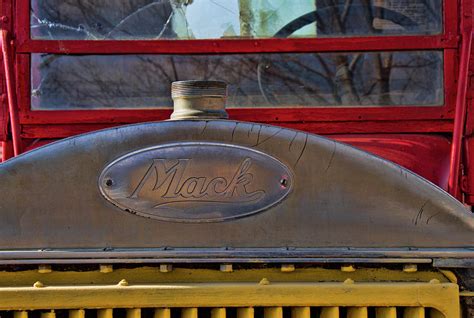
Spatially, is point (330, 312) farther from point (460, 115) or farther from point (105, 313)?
point (460, 115)

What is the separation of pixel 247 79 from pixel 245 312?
3.16 feet

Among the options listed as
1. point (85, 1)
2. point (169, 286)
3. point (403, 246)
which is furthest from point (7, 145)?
point (403, 246)

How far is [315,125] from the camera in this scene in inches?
110

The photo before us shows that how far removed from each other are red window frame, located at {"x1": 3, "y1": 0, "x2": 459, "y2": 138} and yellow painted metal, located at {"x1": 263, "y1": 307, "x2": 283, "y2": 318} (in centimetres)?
84

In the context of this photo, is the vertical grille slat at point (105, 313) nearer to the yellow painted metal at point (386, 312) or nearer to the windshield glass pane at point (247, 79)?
the yellow painted metal at point (386, 312)

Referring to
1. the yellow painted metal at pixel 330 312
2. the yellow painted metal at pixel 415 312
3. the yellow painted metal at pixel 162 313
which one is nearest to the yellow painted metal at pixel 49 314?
the yellow painted metal at pixel 162 313

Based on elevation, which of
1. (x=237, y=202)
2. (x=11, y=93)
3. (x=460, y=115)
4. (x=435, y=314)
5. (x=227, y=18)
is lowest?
(x=435, y=314)

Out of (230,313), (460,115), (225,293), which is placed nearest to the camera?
(225,293)

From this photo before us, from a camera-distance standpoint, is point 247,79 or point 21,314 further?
point 247,79

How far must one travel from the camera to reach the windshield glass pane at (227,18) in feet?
9.09

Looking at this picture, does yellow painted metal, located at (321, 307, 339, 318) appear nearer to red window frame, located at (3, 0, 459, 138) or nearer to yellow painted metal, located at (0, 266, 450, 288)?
yellow painted metal, located at (0, 266, 450, 288)

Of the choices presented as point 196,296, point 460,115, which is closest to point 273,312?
point 196,296

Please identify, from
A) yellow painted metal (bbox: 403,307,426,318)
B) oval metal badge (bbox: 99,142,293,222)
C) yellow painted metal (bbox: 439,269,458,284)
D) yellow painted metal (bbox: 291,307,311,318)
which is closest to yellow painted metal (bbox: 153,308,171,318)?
oval metal badge (bbox: 99,142,293,222)

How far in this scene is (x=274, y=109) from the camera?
2771 millimetres
